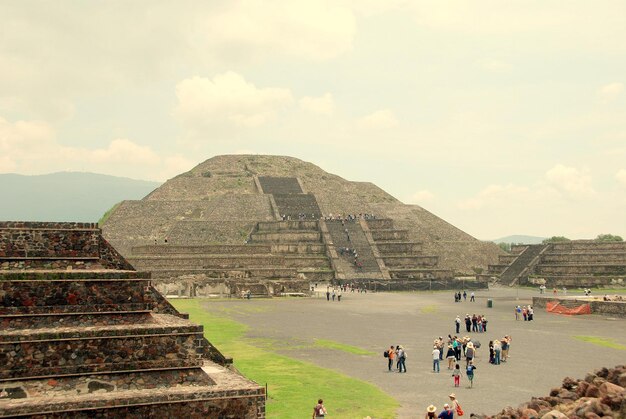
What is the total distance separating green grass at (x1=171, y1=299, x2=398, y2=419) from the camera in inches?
690

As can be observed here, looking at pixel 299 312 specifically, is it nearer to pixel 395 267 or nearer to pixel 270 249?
pixel 270 249

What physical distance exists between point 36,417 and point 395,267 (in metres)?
59.3

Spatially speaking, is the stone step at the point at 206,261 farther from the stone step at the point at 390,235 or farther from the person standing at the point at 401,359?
the person standing at the point at 401,359

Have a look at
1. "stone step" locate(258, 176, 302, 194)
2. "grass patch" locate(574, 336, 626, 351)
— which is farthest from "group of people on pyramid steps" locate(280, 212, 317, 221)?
"grass patch" locate(574, 336, 626, 351)

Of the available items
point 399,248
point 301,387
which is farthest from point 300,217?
point 301,387

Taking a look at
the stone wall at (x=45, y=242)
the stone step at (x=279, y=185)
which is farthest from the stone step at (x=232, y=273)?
Answer: the stone wall at (x=45, y=242)

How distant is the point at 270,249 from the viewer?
66500 mm

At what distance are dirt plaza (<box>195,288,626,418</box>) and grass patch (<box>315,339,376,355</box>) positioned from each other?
0.44 m

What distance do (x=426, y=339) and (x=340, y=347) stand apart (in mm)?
4582

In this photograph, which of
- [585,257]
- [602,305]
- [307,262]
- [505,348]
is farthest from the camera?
[585,257]

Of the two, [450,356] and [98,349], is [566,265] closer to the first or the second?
[450,356]

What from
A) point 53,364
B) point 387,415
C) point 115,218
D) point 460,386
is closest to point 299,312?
point 460,386

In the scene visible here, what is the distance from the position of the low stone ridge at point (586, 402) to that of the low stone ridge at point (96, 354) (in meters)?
5.62

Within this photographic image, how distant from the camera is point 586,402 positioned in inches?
532
